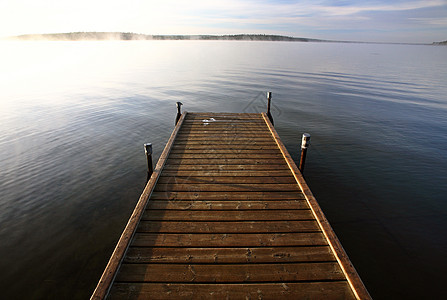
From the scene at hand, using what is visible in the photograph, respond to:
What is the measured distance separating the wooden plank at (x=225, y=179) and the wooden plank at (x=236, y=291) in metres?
3.37

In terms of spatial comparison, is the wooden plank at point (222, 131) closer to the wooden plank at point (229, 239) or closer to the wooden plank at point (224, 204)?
the wooden plank at point (224, 204)

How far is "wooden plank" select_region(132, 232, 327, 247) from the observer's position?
493cm

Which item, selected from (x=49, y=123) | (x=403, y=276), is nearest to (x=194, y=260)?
(x=403, y=276)

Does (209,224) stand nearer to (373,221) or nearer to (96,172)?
(373,221)

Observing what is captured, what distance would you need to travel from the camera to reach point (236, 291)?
4020mm

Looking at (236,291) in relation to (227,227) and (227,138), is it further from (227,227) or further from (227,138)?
(227,138)

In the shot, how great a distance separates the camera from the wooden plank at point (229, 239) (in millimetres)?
4934

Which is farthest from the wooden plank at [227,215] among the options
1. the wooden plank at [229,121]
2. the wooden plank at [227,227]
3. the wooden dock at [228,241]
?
the wooden plank at [229,121]

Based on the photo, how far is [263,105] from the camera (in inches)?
950

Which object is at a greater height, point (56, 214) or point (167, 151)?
point (167, 151)

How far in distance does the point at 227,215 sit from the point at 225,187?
1.26 metres

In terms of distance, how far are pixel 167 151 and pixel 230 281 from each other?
5789 millimetres

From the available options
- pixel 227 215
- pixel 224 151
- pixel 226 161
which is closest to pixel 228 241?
pixel 227 215

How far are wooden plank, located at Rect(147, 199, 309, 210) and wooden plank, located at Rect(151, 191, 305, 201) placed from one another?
13 centimetres
